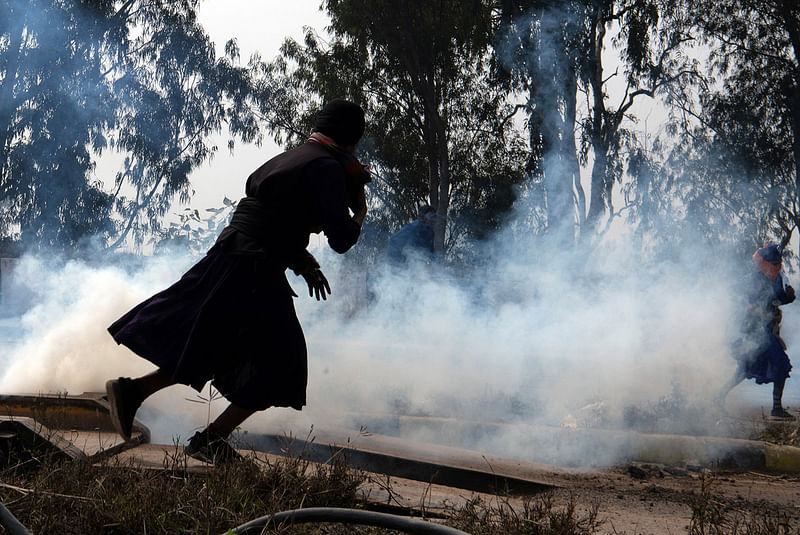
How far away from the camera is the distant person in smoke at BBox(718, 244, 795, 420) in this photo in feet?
24.6

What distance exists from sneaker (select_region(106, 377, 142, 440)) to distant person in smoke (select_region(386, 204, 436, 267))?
6.49 m

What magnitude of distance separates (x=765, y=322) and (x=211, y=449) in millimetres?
6086

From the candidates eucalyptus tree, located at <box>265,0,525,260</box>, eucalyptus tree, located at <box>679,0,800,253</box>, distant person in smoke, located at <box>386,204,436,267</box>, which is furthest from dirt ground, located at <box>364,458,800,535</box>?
eucalyptus tree, located at <box>679,0,800,253</box>

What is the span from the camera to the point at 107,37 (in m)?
22.3

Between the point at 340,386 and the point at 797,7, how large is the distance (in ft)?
58.9

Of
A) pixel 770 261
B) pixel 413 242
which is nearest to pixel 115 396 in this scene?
pixel 770 261

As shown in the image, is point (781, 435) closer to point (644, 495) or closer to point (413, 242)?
point (644, 495)

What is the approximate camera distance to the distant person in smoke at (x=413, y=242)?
32.3 ft

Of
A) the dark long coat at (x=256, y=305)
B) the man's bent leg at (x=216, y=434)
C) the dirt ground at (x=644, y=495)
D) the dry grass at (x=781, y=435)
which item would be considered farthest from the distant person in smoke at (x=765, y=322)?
the man's bent leg at (x=216, y=434)

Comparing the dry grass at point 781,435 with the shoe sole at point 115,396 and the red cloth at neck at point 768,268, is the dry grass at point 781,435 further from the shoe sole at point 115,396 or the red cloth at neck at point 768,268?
the shoe sole at point 115,396

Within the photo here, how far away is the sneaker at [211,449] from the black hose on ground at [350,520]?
0.97m

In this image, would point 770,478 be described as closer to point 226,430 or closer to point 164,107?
point 226,430

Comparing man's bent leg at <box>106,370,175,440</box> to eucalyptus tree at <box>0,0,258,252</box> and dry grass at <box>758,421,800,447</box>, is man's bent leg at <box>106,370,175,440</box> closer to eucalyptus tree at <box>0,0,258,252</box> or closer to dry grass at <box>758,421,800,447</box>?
dry grass at <box>758,421,800,447</box>

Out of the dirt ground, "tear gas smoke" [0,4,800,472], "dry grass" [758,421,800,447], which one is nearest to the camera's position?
the dirt ground
